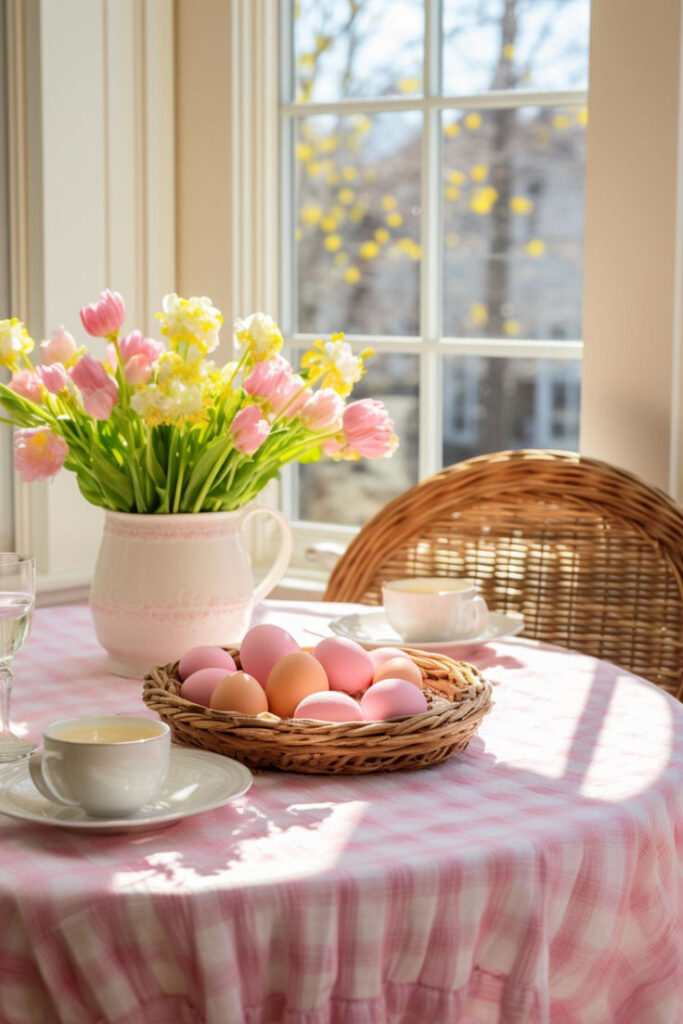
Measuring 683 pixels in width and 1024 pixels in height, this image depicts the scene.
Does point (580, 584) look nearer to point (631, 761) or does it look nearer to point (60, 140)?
point (631, 761)

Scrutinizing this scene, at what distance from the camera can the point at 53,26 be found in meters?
2.39

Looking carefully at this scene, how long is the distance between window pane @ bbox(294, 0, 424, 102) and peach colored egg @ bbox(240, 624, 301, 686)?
5.10 ft

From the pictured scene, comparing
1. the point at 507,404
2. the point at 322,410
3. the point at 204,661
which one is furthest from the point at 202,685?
the point at 507,404

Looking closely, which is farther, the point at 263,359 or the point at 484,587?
the point at 484,587

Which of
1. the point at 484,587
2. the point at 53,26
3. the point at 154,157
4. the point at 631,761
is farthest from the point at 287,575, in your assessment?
the point at 631,761

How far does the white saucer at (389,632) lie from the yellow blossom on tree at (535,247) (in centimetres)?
93

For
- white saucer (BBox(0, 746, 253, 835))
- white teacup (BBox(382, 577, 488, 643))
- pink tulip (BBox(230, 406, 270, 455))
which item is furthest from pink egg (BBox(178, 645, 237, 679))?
white teacup (BBox(382, 577, 488, 643))

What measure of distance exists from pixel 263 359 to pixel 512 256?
3.64 ft

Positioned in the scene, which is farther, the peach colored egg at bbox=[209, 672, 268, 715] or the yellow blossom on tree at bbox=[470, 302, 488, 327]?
the yellow blossom on tree at bbox=[470, 302, 488, 327]

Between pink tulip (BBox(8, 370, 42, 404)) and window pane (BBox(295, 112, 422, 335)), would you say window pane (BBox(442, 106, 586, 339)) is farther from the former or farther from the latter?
pink tulip (BBox(8, 370, 42, 404))

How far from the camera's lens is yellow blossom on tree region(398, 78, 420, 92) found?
2496 mm

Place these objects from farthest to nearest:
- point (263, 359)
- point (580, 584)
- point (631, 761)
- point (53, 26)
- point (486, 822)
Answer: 1. point (53, 26)
2. point (580, 584)
3. point (263, 359)
4. point (631, 761)
5. point (486, 822)

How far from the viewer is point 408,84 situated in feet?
8.22

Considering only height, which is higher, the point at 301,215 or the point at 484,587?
the point at 301,215
